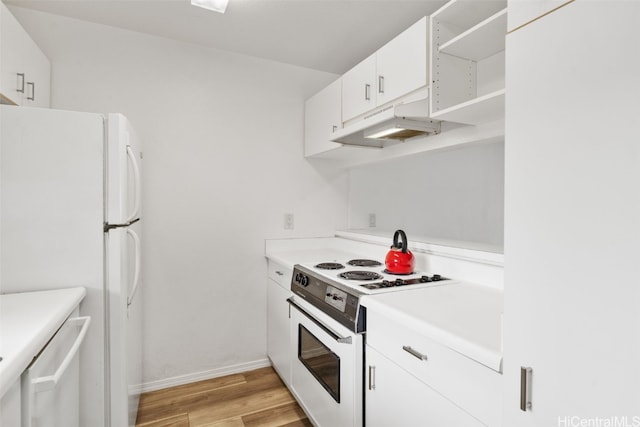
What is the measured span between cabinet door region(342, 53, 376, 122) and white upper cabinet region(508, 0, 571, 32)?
3.88ft

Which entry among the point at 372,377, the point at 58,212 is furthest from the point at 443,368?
the point at 58,212

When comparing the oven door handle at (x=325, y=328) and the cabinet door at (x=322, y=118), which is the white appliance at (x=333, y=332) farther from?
the cabinet door at (x=322, y=118)

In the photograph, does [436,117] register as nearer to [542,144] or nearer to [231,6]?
[542,144]

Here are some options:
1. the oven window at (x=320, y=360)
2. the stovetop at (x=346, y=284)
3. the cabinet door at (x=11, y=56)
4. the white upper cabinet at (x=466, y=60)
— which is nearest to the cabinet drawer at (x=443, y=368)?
the stovetop at (x=346, y=284)

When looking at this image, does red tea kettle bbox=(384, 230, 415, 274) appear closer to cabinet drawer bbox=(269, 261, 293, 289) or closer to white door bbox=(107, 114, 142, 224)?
cabinet drawer bbox=(269, 261, 293, 289)

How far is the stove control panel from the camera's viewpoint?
1.49m

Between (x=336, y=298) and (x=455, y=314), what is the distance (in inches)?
21.7

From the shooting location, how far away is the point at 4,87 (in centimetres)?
Answer: 153

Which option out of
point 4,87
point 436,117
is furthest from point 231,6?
point 436,117

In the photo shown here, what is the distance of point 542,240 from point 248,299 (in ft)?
7.33

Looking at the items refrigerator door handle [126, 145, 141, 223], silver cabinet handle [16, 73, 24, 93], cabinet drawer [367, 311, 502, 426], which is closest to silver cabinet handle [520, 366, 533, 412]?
cabinet drawer [367, 311, 502, 426]

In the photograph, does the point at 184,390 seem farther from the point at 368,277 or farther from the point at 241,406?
the point at 368,277

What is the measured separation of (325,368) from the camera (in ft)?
5.41

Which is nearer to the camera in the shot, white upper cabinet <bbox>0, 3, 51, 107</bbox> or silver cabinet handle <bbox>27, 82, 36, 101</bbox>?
white upper cabinet <bbox>0, 3, 51, 107</bbox>
